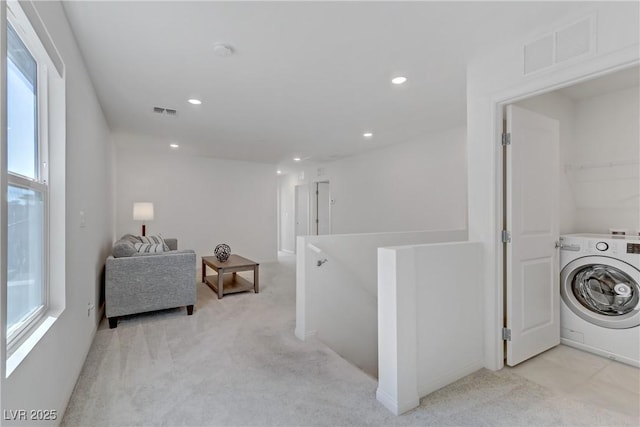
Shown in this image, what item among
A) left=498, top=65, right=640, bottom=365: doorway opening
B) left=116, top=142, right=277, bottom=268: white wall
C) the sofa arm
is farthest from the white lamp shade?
left=498, top=65, right=640, bottom=365: doorway opening

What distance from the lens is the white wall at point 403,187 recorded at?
4.35 m

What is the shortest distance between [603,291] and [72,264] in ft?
13.4

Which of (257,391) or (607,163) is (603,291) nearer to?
(607,163)

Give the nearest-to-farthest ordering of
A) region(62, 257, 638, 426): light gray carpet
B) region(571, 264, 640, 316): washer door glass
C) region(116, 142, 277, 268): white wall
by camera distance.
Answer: region(62, 257, 638, 426): light gray carpet → region(571, 264, 640, 316): washer door glass → region(116, 142, 277, 268): white wall

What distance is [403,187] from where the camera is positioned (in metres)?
5.18

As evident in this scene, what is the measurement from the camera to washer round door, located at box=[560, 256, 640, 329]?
7.83 feet

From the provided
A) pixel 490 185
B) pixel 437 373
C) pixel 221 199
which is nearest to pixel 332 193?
pixel 221 199

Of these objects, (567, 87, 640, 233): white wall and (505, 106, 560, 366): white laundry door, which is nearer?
(505, 106, 560, 366): white laundry door

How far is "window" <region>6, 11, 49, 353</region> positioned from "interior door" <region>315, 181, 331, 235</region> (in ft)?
20.3

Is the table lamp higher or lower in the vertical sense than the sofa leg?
higher

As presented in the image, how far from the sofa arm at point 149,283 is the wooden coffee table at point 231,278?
2.28ft

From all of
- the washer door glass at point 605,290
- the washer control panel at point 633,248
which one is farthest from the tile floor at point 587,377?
the washer control panel at point 633,248

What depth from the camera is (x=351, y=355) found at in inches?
122

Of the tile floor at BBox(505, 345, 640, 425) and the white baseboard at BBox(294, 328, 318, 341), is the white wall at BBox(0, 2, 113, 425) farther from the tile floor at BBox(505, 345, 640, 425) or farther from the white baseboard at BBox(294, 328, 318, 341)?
the tile floor at BBox(505, 345, 640, 425)
